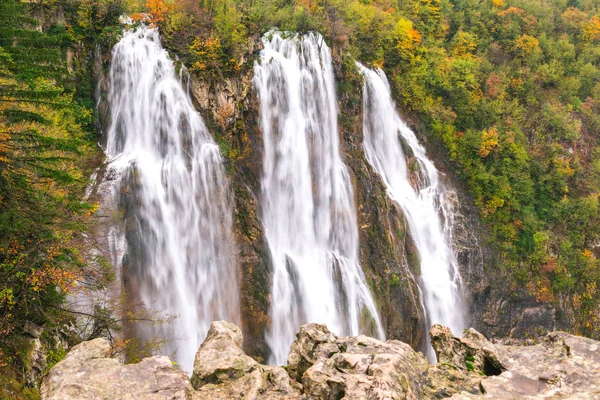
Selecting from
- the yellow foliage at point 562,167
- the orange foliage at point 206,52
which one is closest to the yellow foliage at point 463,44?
the yellow foliage at point 562,167

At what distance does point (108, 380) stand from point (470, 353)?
24.6 feet

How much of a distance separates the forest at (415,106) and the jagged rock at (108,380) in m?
2.06

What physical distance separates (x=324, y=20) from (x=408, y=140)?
9380mm

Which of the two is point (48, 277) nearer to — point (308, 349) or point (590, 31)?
point (308, 349)

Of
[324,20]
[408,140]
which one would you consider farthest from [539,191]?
[324,20]

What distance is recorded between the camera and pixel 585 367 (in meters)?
7.77

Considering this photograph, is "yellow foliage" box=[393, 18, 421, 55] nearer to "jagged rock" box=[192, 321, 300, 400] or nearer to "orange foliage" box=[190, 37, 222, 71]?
"orange foliage" box=[190, 37, 222, 71]

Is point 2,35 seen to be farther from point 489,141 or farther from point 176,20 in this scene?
point 489,141

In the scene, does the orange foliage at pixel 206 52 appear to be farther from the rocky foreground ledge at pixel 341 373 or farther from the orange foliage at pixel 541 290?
the orange foliage at pixel 541 290

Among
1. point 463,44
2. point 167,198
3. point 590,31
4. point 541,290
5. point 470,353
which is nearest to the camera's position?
point 470,353

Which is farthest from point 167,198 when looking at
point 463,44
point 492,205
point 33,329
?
point 463,44

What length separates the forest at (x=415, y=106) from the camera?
32.5 feet

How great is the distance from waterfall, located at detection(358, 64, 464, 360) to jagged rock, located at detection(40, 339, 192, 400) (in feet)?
62.0

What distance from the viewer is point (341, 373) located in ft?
23.2
